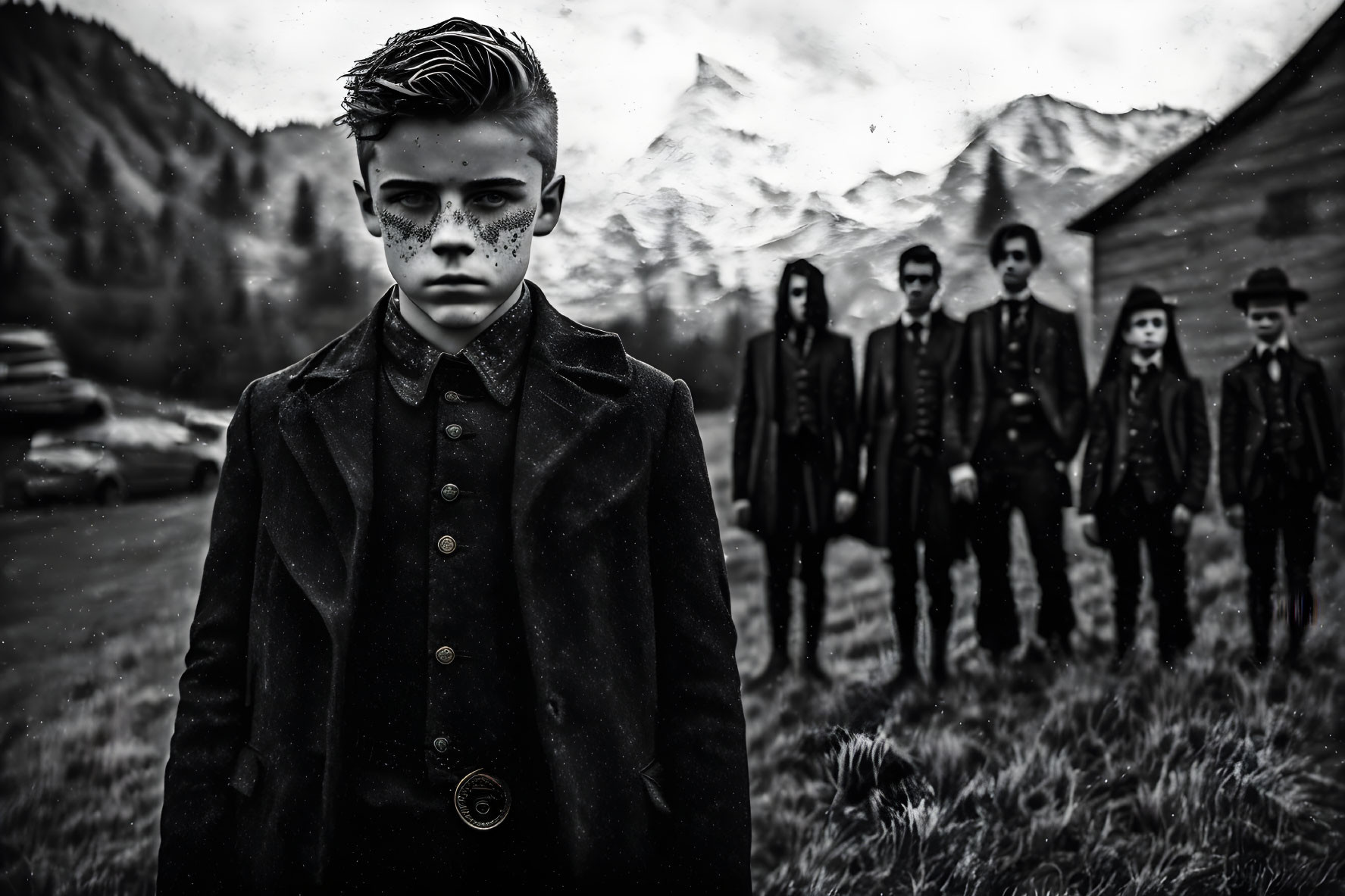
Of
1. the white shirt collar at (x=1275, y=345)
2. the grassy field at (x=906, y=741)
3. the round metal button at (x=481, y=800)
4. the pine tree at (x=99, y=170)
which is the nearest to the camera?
the round metal button at (x=481, y=800)

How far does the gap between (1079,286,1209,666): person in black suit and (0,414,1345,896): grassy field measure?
0.07m

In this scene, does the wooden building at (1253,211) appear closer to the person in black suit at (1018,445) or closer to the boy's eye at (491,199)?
the person in black suit at (1018,445)

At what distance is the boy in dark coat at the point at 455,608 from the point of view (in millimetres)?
1703

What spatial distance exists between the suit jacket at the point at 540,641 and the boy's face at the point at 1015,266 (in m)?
2.26

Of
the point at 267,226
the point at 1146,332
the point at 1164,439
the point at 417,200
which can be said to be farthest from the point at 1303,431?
the point at 267,226

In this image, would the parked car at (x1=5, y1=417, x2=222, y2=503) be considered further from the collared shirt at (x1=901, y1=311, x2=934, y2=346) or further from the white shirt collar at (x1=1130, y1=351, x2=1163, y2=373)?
the white shirt collar at (x1=1130, y1=351, x2=1163, y2=373)

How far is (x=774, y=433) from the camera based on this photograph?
11.9 feet

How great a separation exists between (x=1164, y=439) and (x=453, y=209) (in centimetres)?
281

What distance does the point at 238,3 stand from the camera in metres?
3.54

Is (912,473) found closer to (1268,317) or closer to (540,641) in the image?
(1268,317)

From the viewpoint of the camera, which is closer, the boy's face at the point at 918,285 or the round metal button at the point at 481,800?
the round metal button at the point at 481,800

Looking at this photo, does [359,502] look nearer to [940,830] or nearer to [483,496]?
[483,496]

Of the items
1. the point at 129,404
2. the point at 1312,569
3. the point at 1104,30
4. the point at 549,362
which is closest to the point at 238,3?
the point at 129,404

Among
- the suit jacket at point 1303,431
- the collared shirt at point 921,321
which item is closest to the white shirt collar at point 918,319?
the collared shirt at point 921,321
